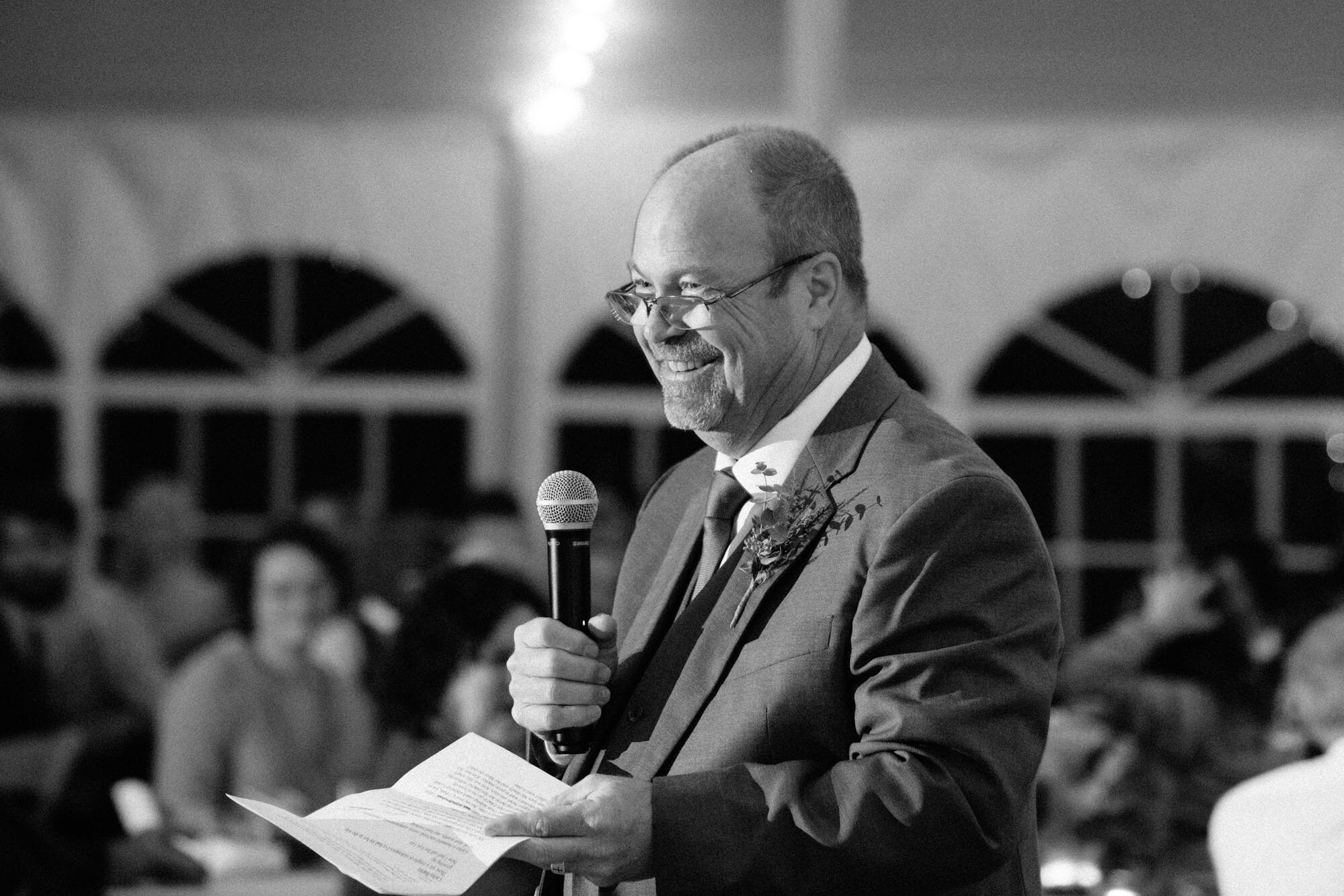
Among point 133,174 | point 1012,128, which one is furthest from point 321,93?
point 1012,128

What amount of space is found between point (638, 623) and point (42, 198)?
8.78 metres

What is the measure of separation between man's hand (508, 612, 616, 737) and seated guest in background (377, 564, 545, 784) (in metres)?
1.90

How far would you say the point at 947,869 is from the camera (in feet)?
6.68

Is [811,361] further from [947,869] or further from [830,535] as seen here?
[947,869]

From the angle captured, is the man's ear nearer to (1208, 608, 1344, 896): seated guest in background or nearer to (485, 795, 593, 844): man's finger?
(485, 795, 593, 844): man's finger

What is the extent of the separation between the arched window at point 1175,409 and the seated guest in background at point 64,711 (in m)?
5.15

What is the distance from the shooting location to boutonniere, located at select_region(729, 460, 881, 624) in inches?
86.9

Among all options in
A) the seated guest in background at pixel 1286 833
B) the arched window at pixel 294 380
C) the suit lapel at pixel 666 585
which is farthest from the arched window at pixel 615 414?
the suit lapel at pixel 666 585

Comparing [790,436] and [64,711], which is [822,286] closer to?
[790,436]

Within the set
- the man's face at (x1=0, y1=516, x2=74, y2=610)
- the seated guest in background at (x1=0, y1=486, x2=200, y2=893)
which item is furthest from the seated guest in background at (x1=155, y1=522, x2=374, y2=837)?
the man's face at (x1=0, y1=516, x2=74, y2=610)

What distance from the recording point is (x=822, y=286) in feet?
7.73

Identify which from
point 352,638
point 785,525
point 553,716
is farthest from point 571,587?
point 352,638

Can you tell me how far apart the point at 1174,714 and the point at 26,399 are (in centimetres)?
713

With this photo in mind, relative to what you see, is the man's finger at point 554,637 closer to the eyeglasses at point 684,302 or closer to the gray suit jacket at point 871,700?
the gray suit jacket at point 871,700
